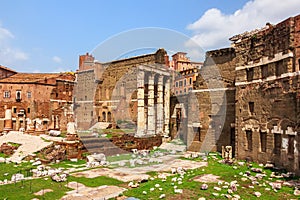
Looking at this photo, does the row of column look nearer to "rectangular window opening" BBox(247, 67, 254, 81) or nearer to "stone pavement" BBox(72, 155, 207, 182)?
"stone pavement" BBox(72, 155, 207, 182)

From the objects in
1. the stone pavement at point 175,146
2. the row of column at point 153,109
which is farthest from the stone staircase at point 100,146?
the row of column at point 153,109

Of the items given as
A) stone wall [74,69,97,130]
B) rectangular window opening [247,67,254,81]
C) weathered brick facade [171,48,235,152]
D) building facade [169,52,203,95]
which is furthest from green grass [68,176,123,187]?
building facade [169,52,203,95]

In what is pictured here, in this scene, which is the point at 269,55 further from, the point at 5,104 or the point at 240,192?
the point at 5,104

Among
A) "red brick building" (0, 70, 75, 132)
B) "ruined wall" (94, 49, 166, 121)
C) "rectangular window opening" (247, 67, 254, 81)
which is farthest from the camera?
"ruined wall" (94, 49, 166, 121)

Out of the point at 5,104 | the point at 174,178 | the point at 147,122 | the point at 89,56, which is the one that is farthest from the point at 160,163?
the point at 89,56

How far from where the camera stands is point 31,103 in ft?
134

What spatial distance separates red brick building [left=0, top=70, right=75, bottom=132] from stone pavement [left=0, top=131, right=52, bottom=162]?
12105 mm

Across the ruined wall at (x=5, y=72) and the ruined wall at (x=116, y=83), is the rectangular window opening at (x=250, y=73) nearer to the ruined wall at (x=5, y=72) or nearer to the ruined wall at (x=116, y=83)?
the ruined wall at (x=116, y=83)

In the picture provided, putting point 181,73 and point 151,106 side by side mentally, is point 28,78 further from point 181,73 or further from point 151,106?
point 181,73

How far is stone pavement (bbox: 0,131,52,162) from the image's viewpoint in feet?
65.7

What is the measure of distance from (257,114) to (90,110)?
1452 inches

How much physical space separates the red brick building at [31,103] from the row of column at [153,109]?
37.1 ft

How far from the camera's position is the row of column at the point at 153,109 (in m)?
32.2

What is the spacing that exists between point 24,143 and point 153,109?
1623cm
